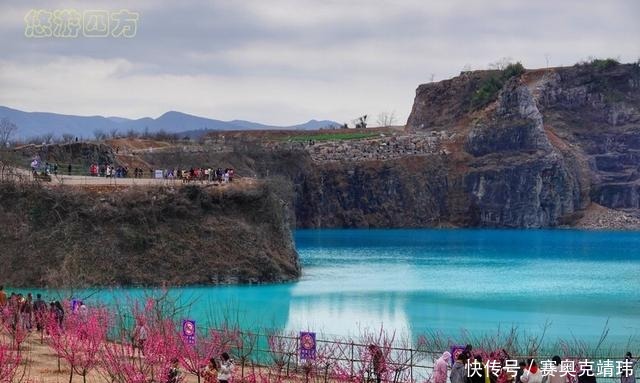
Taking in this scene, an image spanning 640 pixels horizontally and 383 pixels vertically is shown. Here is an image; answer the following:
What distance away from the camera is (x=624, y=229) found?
152m

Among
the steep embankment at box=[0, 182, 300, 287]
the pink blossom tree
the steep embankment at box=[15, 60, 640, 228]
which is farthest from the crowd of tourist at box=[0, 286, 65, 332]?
the steep embankment at box=[15, 60, 640, 228]

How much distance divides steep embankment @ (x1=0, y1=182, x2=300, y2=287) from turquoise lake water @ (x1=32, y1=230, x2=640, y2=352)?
2654 mm

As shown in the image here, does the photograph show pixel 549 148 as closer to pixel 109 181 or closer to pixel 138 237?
pixel 109 181

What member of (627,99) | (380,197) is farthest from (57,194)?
(627,99)

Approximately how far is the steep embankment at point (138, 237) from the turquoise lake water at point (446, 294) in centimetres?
265

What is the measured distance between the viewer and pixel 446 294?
2174 inches

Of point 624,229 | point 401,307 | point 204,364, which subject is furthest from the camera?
point 624,229

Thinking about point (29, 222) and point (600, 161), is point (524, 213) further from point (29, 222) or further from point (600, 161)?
point (29, 222)

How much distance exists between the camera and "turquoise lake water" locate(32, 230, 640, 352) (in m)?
42.7

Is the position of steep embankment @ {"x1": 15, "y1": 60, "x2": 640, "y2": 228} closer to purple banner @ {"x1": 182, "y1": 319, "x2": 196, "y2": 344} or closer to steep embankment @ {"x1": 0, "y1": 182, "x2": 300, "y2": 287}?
steep embankment @ {"x1": 0, "y1": 182, "x2": 300, "y2": 287}

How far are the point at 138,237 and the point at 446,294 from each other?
19303 mm

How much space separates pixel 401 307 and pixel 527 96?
111002 millimetres

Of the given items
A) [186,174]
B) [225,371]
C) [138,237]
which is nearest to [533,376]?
[225,371]

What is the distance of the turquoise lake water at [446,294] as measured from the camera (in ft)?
140
